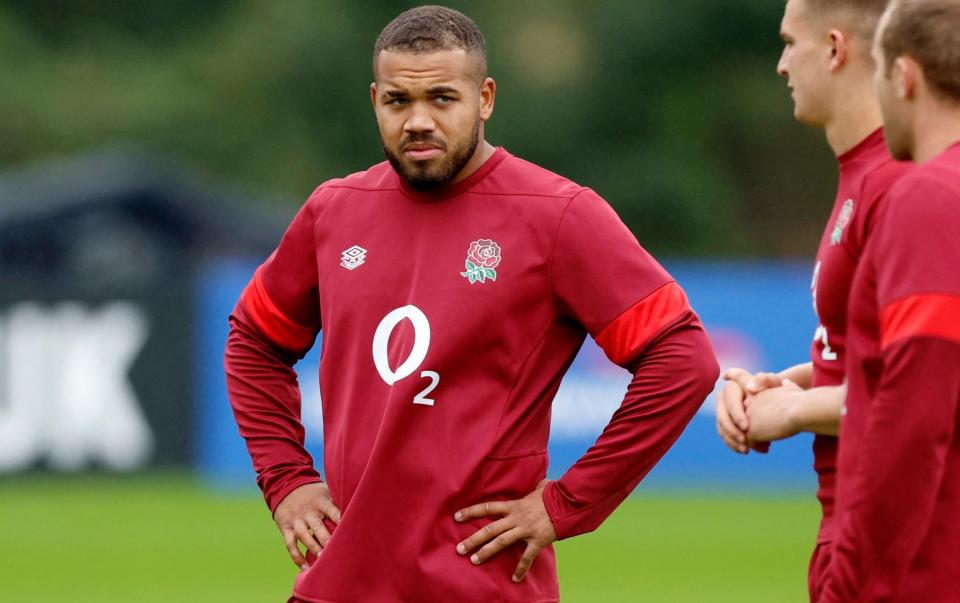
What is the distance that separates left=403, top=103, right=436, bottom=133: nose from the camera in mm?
4902

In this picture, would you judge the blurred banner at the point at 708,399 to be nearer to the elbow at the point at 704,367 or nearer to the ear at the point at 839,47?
the elbow at the point at 704,367

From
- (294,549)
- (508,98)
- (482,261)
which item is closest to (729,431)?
(482,261)

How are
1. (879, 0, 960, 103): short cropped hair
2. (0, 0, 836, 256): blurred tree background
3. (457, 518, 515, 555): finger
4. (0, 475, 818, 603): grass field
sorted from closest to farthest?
Answer: (879, 0, 960, 103): short cropped hair
(457, 518, 515, 555): finger
(0, 475, 818, 603): grass field
(0, 0, 836, 256): blurred tree background

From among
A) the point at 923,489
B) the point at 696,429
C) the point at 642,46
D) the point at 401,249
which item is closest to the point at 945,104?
the point at 923,489

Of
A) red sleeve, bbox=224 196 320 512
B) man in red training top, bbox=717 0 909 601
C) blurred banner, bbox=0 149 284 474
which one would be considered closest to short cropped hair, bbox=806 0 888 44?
man in red training top, bbox=717 0 909 601

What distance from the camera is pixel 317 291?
5.35 meters

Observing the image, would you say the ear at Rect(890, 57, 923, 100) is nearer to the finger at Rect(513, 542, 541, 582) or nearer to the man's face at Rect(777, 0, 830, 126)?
the man's face at Rect(777, 0, 830, 126)

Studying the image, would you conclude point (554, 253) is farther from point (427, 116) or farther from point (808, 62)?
point (808, 62)

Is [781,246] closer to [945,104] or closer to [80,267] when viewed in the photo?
[80,267]

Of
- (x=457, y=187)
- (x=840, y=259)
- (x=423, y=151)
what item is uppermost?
(x=423, y=151)

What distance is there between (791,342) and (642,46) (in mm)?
25550

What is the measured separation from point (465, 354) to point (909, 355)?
5.02 feet

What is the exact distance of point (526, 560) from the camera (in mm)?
4844

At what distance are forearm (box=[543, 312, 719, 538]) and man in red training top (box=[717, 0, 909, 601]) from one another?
11cm
